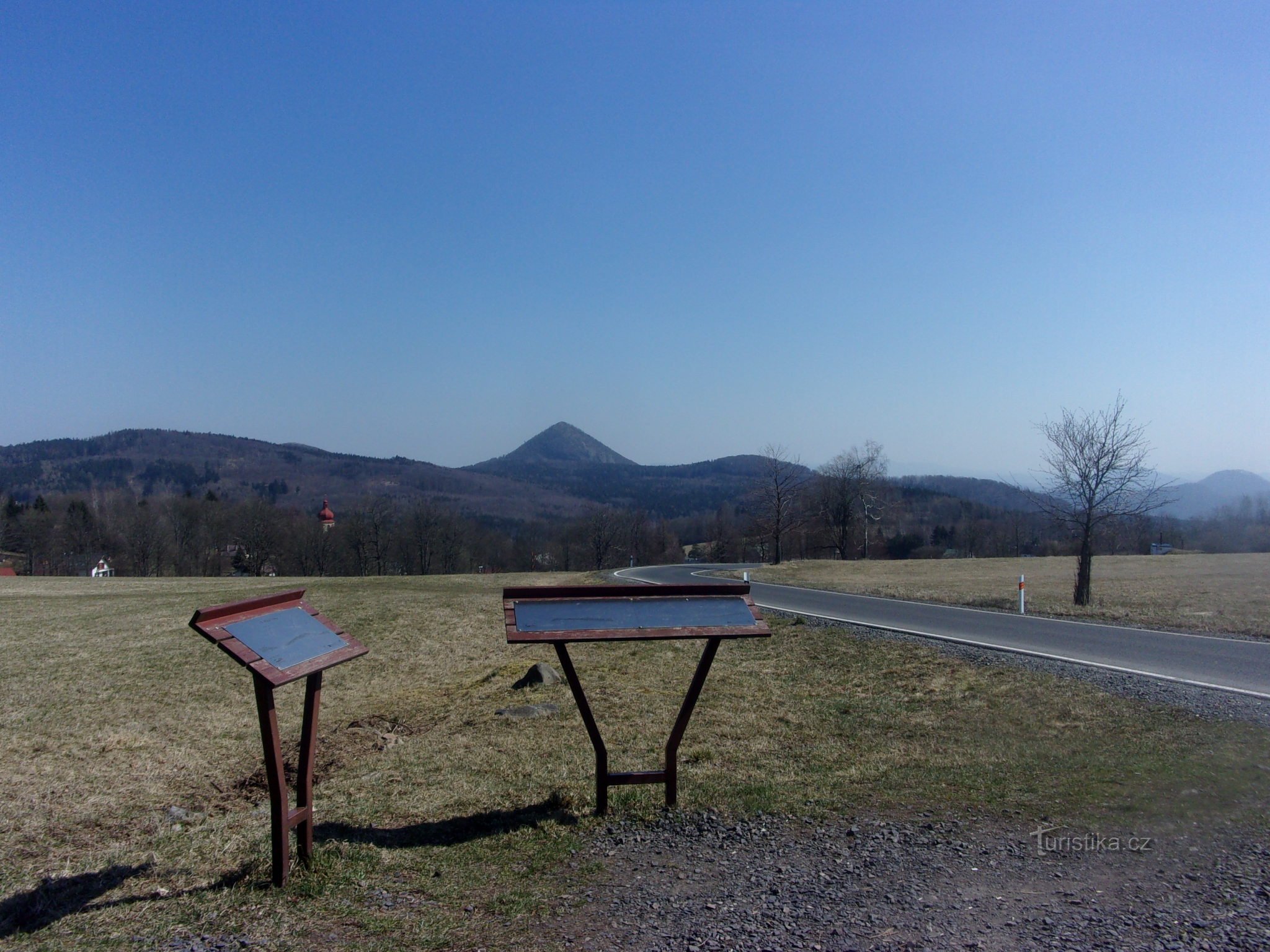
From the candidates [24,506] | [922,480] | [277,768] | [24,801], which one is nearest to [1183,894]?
[277,768]

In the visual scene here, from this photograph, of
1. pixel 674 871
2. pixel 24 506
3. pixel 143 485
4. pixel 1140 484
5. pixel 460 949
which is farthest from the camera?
pixel 143 485

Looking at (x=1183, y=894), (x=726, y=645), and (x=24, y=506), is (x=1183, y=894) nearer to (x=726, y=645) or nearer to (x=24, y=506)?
(x=726, y=645)

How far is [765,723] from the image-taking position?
369 inches

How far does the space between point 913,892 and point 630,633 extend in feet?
7.81

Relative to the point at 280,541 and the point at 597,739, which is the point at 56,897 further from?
the point at 280,541

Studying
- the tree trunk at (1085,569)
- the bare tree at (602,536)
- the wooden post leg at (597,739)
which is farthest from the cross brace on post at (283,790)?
the bare tree at (602,536)

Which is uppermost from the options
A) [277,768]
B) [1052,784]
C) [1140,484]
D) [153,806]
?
[1140,484]

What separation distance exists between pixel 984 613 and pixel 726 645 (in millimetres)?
7156

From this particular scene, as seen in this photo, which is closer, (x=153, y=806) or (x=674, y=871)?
(x=674, y=871)

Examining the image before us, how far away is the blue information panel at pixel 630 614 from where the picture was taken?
6141 millimetres

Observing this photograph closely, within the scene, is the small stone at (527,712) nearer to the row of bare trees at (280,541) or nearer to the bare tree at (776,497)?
the bare tree at (776,497)

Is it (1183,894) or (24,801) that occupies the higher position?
(1183,894)

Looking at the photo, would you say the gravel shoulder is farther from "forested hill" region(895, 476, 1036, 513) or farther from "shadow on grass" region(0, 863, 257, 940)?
"forested hill" region(895, 476, 1036, 513)

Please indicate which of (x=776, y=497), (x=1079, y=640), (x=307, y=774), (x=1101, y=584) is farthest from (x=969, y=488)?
(x=307, y=774)
